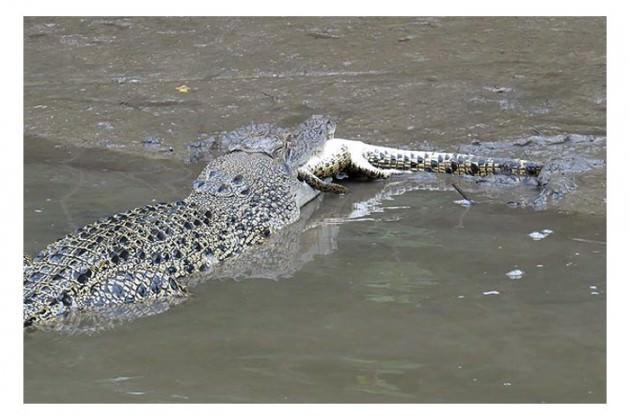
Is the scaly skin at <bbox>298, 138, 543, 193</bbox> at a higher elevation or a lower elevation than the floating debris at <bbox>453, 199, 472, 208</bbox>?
higher

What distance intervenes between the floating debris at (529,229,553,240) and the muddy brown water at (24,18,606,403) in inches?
1.6

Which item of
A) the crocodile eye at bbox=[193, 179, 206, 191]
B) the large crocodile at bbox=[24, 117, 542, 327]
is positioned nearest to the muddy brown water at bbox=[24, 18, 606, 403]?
the large crocodile at bbox=[24, 117, 542, 327]

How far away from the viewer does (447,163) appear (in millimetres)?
7133

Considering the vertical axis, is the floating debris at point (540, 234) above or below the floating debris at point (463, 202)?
below

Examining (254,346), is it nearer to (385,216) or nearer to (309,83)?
(385,216)

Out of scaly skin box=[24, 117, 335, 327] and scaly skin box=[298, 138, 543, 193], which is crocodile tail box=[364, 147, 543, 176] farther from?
scaly skin box=[24, 117, 335, 327]

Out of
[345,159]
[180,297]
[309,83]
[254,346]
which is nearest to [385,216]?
[345,159]

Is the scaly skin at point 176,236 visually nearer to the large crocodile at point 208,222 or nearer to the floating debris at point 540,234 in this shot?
the large crocodile at point 208,222

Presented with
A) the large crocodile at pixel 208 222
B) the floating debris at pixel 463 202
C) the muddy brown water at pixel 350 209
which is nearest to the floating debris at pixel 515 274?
the muddy brown water at pixel 350 209

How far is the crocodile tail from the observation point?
A: 274 inches

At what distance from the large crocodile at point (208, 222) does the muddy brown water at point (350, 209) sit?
18 centimetres

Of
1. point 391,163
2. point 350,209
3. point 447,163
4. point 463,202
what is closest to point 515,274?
point 463,202

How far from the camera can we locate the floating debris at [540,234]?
5785 millimetres

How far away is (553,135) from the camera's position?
766cm
